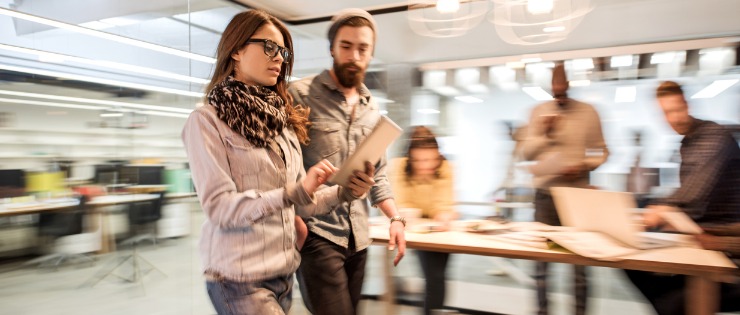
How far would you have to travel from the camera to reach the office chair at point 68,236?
14.5 ft

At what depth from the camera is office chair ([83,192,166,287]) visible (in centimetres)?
439

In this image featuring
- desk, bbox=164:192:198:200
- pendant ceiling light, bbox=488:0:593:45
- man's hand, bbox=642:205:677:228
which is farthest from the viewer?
desk, bbox=164:192:198:200

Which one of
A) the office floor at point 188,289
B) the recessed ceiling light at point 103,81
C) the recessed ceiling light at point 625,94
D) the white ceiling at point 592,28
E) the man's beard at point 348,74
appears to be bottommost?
the office floor at point 188,289

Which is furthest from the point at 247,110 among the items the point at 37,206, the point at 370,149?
the point at 37,206

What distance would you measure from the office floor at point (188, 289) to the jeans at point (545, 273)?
1.55 ft

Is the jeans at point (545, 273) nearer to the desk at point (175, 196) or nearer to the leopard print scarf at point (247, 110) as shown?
the leopard print scarf at point (247, 110)

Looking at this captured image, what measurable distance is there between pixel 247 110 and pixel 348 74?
593 mm

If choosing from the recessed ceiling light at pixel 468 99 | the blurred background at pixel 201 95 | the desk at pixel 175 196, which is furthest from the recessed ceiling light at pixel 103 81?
the recessed ceiling light at pixel 468 99

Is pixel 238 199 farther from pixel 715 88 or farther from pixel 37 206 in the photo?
pixel 37 206

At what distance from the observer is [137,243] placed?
460cm

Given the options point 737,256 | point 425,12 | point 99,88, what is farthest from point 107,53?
point 737,256

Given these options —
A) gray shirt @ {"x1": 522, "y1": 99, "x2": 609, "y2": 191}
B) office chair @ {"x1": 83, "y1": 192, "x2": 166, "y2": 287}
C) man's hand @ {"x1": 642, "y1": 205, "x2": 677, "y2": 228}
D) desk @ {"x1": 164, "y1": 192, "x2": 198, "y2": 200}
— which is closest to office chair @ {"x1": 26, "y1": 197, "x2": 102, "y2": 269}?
office chair @ {"x1": 83, "y1": 192, "x2": 166, "y2": 287}

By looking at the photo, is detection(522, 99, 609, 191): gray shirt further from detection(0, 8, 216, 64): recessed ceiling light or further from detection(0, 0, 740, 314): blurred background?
detection(0, 8, 216, 64): recessed ceiling light

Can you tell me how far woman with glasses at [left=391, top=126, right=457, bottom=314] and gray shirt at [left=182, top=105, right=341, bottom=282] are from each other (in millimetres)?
1574
